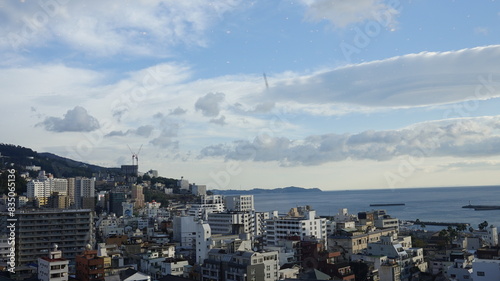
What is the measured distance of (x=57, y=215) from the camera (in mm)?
17422

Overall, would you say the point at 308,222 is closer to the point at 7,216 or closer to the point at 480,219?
the point at 7,216

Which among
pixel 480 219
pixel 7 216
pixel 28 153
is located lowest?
pixel 480 219

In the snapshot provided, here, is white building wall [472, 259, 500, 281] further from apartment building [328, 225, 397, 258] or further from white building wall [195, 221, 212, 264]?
white building wall [195, 221, 212, 264]

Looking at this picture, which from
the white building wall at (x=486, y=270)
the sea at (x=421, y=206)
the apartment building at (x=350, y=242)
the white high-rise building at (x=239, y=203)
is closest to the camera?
the white building wall at (x=486, y=270)

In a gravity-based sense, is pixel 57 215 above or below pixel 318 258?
above

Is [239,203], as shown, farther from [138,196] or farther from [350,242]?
[138,196]

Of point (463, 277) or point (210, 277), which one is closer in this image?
point (463, 277)

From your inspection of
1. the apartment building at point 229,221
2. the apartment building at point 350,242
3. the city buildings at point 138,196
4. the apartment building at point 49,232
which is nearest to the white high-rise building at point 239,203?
the apartment building at point 229,221

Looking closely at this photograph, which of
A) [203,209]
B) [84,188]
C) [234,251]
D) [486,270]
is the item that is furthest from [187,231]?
[84,188]

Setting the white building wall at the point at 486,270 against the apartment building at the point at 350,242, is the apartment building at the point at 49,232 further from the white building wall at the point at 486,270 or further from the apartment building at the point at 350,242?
the white building wall at the point at 486,270

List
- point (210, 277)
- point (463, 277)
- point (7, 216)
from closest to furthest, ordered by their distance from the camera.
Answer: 1. point (463, 277)
2. point (210, 277)
3. point (7, 216)

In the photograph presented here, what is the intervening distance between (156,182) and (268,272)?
53796mm

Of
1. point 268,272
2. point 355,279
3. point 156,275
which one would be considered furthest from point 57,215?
point 355,279

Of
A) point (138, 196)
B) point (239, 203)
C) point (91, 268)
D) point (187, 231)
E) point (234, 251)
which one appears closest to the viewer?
point (91, 268)
